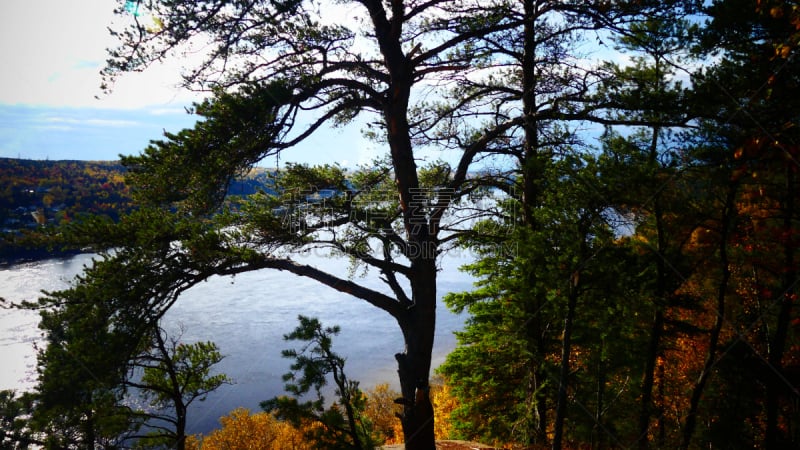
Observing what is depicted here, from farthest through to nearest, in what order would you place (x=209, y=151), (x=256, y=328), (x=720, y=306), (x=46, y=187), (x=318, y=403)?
(x=46, y=187) < (x=256, y=328) < (x=720, y=306) < (x=318, y=403) < (x=209, y=151)

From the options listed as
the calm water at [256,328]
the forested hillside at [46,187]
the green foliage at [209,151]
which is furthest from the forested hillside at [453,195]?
the forested hillside at [46,187]

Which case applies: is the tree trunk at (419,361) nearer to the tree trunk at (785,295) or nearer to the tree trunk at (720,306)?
the tree trunk at (720,306)

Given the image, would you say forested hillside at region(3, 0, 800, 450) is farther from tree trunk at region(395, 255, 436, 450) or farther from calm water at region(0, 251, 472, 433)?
calm water at region(0, 251, 472, 433)

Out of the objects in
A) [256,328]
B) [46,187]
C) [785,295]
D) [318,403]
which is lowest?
[256,328]

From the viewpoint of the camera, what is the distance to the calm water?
3153 centimetres

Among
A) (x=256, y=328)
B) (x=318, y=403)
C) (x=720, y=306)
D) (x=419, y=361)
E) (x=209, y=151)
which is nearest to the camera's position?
(x=209, y=151)

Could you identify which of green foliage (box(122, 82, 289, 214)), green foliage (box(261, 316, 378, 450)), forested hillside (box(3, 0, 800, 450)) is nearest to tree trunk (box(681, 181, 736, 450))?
forested hillside (box(3, 0, 800, 450))

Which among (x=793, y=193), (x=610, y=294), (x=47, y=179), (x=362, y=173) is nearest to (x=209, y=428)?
(x=362, y=173)

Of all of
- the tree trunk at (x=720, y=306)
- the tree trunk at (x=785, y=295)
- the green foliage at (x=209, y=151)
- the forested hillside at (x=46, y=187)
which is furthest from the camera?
the forested hillside at (x=46, y=187)

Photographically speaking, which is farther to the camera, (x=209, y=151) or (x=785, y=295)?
(x=785, y=295)

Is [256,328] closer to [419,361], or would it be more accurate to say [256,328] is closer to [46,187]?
[46,187]

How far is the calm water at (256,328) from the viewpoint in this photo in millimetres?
31531

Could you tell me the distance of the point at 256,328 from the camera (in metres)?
36.8

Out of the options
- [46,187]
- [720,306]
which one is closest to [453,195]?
[720,306]
